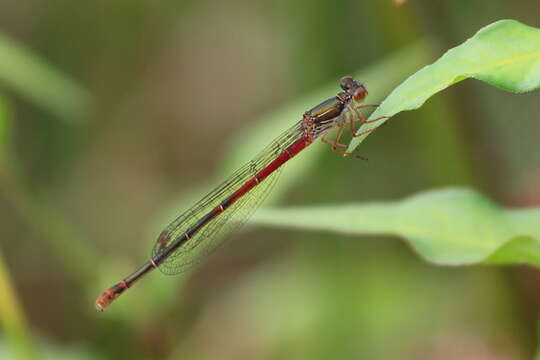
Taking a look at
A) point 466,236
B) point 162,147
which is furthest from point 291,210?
point 162,147

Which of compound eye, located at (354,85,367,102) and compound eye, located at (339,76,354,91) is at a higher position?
compound eye, located at (339,76,354,91)

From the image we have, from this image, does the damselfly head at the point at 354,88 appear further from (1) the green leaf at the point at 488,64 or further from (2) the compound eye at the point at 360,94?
(1) the green leaf at the point at 488,64

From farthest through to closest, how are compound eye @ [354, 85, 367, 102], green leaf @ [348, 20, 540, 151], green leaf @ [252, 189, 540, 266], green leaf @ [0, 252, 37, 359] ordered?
compound eye @ [354, 85, 367, 102] → green leaf @ [0, 252, 37, 359] → green leaf @ [252, 189, 540, 266] → green leaf @ [348, 20, 540, 151]

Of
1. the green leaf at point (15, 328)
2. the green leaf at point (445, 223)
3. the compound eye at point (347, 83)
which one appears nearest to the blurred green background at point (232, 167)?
the green leaf at point (15, 328)

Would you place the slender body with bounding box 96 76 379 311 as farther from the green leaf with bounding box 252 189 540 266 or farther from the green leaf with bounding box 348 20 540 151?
the green leaf with bounding box 348 20 540 151

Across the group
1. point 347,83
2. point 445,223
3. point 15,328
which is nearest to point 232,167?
point 347,83

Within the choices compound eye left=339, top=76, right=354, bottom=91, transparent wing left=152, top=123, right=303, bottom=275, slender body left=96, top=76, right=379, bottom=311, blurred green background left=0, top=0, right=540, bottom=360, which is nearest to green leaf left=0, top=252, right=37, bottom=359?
blurred green background left=0, top=0, right=540, bottom=360

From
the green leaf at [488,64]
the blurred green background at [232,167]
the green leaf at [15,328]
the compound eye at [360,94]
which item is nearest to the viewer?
the green leaf at [488,64]
